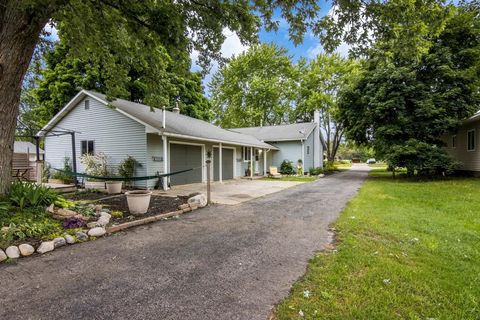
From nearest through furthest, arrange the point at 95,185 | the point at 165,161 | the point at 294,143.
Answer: the point at 165,161
the point at 95,185
the point at 294,143

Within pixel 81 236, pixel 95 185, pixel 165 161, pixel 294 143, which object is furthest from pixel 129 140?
pixel 294 143

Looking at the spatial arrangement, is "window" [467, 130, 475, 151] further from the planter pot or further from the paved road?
the planter pot

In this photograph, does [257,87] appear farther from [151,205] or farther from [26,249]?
[26,249]

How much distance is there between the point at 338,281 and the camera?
3004mm

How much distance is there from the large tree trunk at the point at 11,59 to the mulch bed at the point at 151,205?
2354mm

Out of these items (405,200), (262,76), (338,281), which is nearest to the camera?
(338,281)

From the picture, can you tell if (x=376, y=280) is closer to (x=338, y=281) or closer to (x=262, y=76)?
(x=338, y=281)

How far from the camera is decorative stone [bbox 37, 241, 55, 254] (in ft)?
13.3

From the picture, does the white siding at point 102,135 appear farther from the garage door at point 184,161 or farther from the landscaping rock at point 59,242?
the landscaping rock at point 59,242

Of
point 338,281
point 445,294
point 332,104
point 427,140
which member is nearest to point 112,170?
point 338,281

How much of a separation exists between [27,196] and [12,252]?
1881 mm

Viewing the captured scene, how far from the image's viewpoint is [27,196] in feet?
17.4

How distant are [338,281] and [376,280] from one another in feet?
1.47

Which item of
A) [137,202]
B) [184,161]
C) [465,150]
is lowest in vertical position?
[137,202]
